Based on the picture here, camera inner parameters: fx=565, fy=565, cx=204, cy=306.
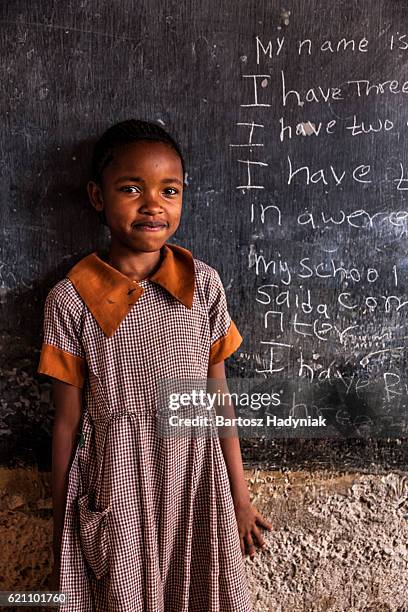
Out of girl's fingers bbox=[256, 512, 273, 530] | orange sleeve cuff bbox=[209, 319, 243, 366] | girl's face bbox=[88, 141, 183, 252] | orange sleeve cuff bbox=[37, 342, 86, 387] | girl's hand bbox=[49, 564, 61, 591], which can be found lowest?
girl's hand bbox=[49, 564, 61, 591]

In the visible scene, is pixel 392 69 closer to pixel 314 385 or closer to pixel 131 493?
pixel 314 385

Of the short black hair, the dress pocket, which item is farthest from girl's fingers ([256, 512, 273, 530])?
the short black hair

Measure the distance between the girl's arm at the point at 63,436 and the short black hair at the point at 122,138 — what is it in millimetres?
448

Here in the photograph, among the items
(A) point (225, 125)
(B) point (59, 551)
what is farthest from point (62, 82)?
(B) point (59, 551)

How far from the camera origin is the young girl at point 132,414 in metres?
1.31

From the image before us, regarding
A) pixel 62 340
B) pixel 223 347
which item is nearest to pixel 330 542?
pixel 223 347

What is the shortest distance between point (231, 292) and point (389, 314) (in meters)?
0.45

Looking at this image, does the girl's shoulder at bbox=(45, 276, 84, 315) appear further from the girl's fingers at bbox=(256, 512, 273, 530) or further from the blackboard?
the girl's fingers at bbox=(256, 512, 273, 530)

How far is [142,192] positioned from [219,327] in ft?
1.31

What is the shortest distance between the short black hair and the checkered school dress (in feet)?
0.74

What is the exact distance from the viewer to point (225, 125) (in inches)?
58.2

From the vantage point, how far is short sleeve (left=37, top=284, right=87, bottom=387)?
4.33 ft

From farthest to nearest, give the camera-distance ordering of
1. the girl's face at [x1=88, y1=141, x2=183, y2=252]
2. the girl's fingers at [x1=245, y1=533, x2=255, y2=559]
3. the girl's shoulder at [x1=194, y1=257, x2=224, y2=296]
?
the girl's fingers at [x1=245, y1=533, x2=255, y2=559] < the girl's shoulder at [x1=194, y1=257, x2=224, y2=296] < the girl's face at [x1=88, y1=141, x2=183, y2=252]

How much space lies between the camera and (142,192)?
4.26ft
